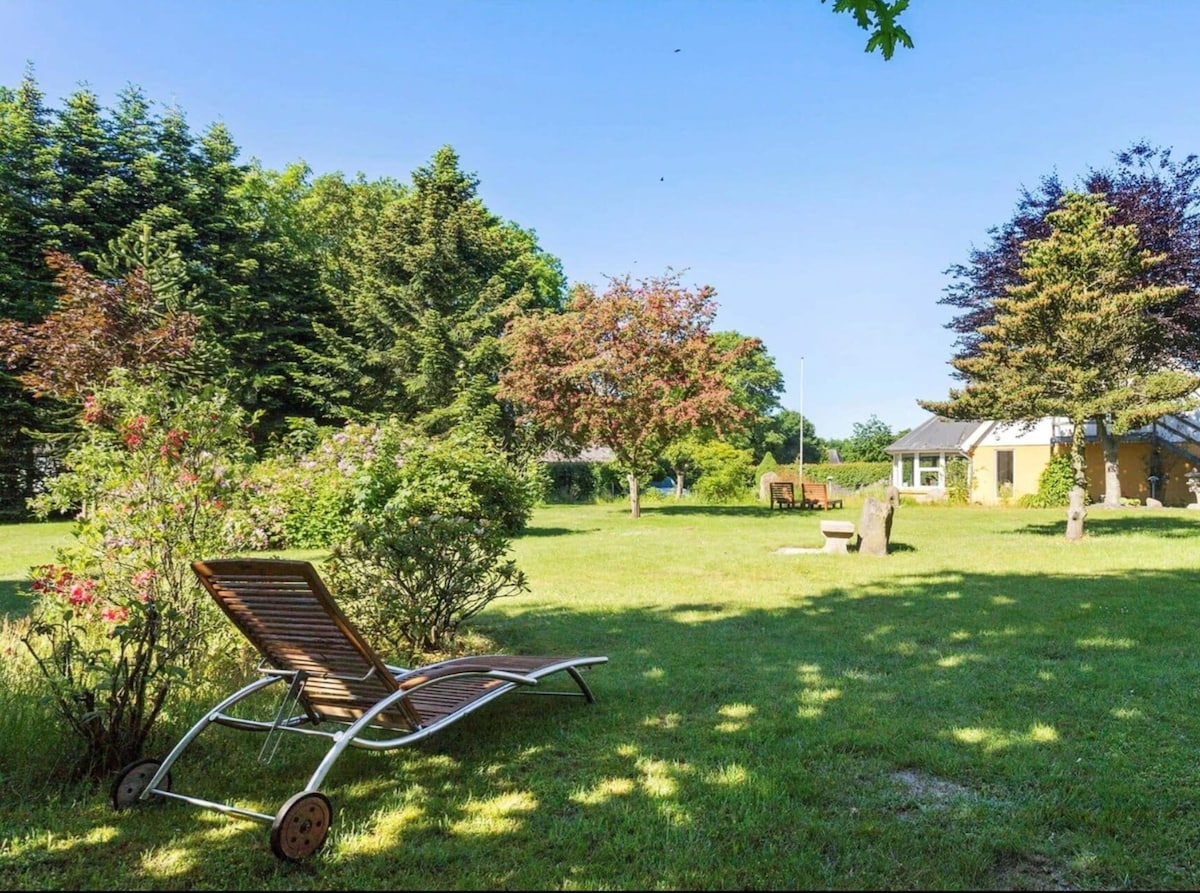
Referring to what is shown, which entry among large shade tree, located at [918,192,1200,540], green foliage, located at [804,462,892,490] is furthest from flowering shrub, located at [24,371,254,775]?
green foliage, located at [804,462,892,490]

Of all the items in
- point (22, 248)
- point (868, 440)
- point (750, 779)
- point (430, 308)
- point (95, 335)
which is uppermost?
point (22, 248)

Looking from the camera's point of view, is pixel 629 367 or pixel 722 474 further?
pixel 722 474

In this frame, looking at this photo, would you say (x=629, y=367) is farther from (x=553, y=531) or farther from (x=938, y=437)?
(x=938, y=437)

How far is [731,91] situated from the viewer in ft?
29.5

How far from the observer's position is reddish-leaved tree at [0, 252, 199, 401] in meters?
14.5

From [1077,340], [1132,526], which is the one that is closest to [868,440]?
[1132,526]

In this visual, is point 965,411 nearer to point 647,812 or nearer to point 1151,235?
point 1151,235

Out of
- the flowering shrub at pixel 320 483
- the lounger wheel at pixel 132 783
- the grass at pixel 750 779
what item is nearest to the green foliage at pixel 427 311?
the flowering shrub at pixel 320 483

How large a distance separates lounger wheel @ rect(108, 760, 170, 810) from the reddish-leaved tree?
12.7 m

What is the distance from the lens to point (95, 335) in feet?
48.0

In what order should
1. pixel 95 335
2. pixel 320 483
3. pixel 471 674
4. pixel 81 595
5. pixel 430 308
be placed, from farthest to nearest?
1. pixel 430 308
2. pixel 95 335
3. pixel 320 483
4. pixel 81 595
5. pixel 471 674

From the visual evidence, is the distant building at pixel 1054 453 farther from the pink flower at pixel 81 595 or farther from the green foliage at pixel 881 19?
the pink flower at pixel 81 595

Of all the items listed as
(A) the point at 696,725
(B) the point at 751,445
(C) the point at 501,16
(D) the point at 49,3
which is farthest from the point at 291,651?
(B) the point at 751,445

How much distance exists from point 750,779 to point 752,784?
53mm
